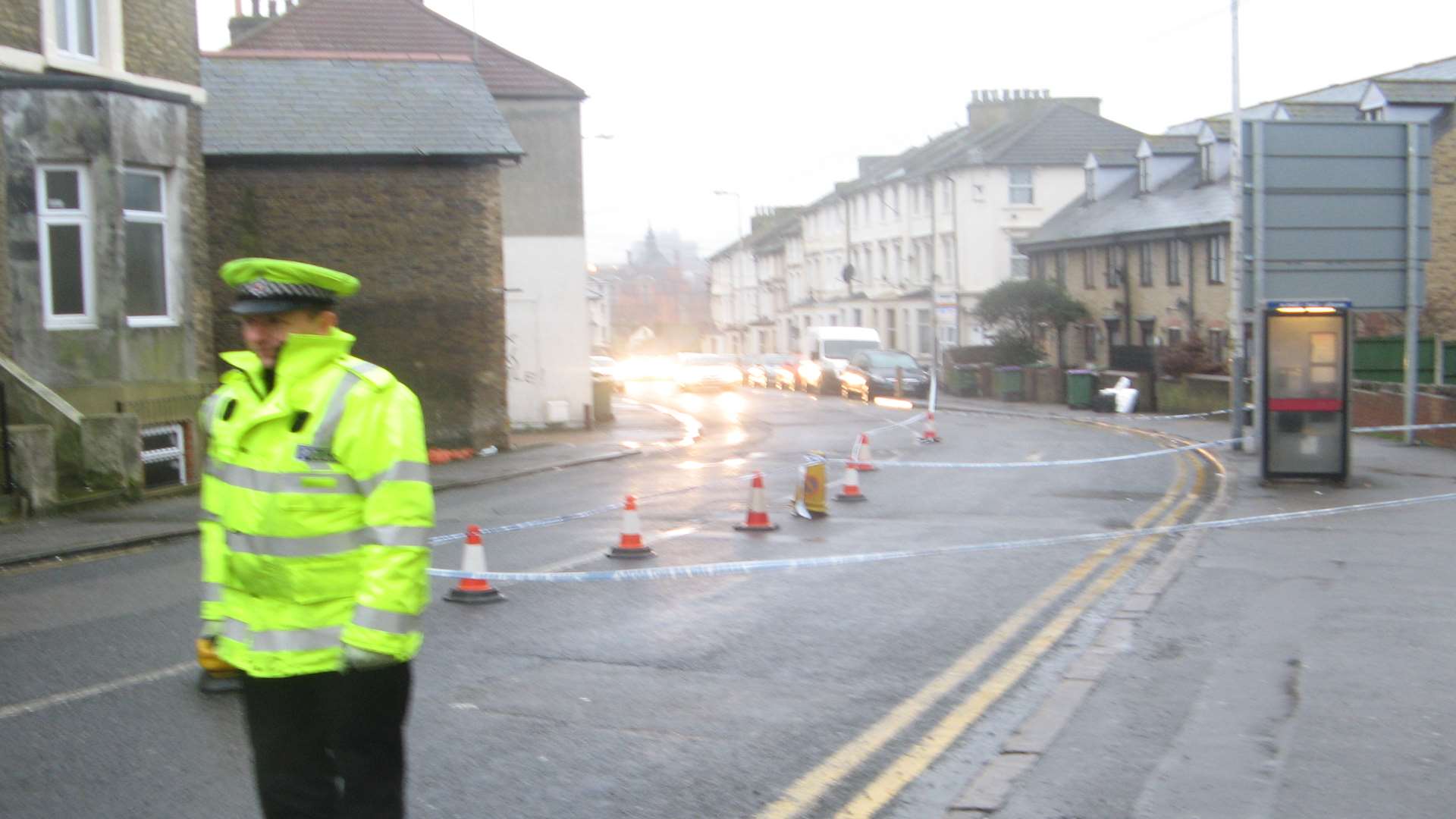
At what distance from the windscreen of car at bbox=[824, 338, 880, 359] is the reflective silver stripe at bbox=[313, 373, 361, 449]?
4697cm

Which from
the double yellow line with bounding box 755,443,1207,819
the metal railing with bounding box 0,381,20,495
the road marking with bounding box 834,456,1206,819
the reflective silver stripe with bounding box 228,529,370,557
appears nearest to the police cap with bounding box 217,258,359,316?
the reflective silver stripe with bounding box 228,529,370,557

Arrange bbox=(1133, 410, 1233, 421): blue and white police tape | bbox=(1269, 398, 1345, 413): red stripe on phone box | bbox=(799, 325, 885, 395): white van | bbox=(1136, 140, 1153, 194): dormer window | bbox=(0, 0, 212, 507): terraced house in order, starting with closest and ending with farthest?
bbox=(0, 0, 212, 507): terraced house → bbox=(1269, 398, 1345, 413): red stripe on phone box → bbox=(1133, 410, 1233, 421): blue and white police tape → bbox=(799, 325, 885, 395): white van → bbox=(1136, 140, 1153, 194): dormer window

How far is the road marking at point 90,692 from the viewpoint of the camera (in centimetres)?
715

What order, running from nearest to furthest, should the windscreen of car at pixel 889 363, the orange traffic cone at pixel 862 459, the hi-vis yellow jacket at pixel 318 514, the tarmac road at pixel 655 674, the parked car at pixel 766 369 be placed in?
1. the hi-vis yellow jacket at pixel 318 514
2. the tarmac road at pixel 655 674
3. the orange traffic cone at pixel 862 459
4. the windscreen of car at pixel 889 363
5. the parked car at pixel 766 369

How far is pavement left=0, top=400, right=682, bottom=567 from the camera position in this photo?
13422 millimetres

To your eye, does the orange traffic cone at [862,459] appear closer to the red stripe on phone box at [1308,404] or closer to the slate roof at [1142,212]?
the red stripe on phone box at [1308,404]

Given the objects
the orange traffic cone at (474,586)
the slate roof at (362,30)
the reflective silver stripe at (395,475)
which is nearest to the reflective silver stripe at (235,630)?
the reflective silver stripe at (395,475)

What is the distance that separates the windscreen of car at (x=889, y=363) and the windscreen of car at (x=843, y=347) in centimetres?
377

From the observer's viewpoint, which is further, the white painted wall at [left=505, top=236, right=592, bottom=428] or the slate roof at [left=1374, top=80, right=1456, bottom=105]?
the slate roof at [left=1374, top=80, right=1456, bottom=105]

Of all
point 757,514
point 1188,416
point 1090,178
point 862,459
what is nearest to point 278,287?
point 757,514

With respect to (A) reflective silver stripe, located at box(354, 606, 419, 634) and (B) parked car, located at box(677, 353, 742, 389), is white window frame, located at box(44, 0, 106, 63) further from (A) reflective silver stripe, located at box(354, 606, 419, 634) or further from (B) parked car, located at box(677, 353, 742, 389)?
(B) parked car, located at box(677, 353, 742, 389)

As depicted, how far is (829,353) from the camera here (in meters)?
51.2

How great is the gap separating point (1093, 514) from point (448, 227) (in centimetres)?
1246

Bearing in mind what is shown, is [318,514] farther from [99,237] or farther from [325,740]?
[99,237]
